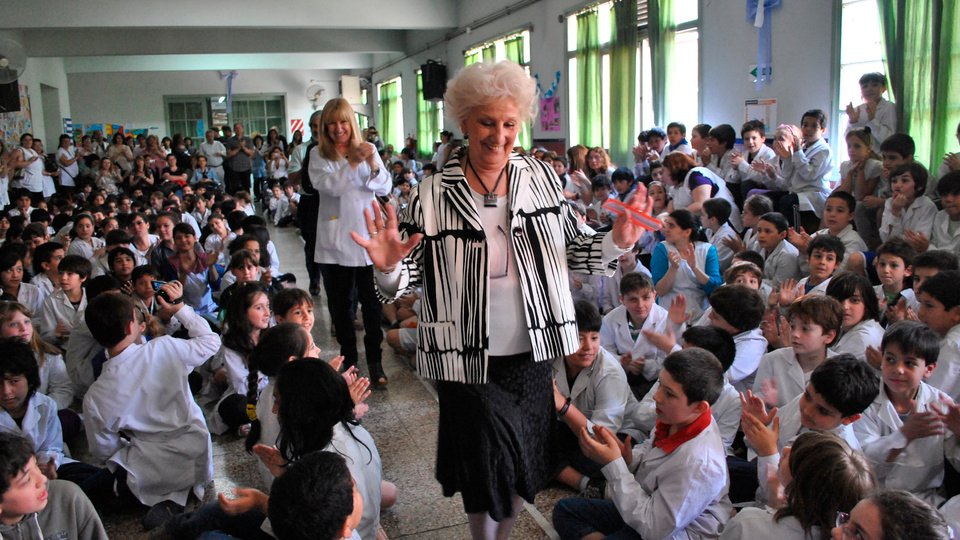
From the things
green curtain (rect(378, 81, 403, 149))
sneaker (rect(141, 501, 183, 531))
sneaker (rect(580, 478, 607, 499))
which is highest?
green curtain (rect(378, 81, 403, 149))

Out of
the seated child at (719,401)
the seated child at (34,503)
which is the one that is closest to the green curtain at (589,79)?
the seated child at (719,401)

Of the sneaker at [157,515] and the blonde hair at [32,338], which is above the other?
the blonde hair at [32,338]

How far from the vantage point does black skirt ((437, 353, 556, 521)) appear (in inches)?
73.2

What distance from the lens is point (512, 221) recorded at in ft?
6.05

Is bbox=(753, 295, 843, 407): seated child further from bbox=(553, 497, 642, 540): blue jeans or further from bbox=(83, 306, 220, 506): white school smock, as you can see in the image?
bbox=(83, 306, 220, 506): white school smock

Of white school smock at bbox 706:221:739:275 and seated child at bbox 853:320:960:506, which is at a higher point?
white school smock at bbox 706:221:739:275

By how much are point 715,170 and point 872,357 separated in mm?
3706

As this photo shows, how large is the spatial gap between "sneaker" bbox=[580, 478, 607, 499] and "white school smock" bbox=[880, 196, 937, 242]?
2504 mm

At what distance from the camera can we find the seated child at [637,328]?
11.2 feet

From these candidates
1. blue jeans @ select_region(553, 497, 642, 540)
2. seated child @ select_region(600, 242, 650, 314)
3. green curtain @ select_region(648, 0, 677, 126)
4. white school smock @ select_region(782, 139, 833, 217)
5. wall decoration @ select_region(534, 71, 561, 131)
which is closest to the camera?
blue jeans @ select_region(553, 497, 642, 540)

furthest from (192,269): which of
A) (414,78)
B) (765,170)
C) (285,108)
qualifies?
(285,108)

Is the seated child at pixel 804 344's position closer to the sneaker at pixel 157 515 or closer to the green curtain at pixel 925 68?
the sneaker at pixel 157 515

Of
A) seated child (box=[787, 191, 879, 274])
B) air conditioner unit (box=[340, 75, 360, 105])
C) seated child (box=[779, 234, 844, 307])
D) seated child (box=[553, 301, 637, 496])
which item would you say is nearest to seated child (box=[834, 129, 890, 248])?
seated child (box=[787, 191, 879, 274])

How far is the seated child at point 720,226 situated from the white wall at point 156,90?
751 inches
